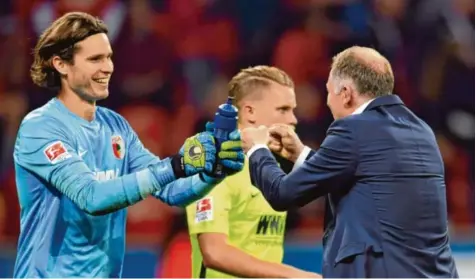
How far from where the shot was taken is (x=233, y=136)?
3551 millimetres

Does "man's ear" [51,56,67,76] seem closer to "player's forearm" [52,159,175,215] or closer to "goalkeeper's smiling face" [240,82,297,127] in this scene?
"player's forearm" [52,159,175,215]

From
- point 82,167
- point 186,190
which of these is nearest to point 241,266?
point 186,190

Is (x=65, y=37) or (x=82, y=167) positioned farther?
(x=65, y=37)

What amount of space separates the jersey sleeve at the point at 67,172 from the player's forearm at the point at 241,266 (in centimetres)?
97

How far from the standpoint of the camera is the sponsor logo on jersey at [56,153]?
3518mm

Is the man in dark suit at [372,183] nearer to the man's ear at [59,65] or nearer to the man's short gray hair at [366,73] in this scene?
the man's short gray hair at [366,73]

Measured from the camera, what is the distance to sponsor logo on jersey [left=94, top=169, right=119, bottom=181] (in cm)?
370

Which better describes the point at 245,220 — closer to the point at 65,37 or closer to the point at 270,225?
the point at 270,225

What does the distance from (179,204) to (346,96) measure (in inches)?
33.3

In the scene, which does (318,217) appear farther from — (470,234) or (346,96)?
(346,96)

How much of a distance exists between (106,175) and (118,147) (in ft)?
0.55

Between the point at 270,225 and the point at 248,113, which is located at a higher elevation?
the point at 248,113

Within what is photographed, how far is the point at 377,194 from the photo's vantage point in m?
3.34

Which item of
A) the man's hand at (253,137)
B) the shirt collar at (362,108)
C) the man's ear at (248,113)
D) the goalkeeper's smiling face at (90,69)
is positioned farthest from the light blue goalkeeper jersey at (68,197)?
the man's ear at (248,113)
